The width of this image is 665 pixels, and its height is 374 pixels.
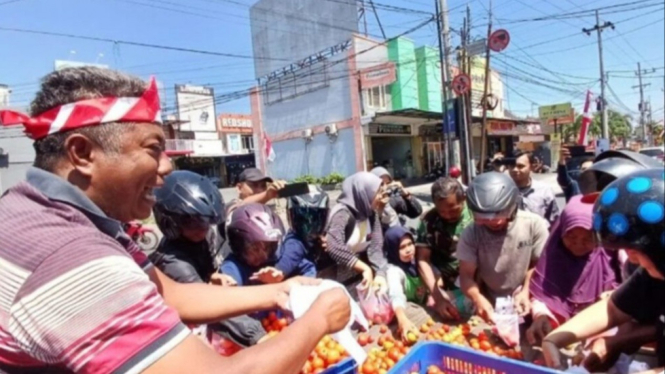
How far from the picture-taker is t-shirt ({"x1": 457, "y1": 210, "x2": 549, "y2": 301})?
307 cm

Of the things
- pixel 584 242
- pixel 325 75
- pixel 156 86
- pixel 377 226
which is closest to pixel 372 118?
pixel 325 75

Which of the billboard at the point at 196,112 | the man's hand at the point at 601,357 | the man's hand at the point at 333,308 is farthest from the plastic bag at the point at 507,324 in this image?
the billboard at the point at 196,112

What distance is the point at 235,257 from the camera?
2.99 meters

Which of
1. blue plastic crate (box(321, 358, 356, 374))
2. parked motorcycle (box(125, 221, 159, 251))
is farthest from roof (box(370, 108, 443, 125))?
blue plastic crate (box(321, 358, 356, 374))

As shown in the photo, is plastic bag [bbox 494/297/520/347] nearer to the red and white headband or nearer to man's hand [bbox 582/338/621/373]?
man's hand [bbox 582/338/621/373]

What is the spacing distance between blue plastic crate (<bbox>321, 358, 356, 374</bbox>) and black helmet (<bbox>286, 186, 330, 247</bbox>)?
6.56 ft

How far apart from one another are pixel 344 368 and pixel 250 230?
57.8 inches

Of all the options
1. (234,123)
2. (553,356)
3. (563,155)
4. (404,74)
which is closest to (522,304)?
(553,356)

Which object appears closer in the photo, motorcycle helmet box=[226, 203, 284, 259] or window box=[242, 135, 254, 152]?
motorcycle helmet box=[226, 203, 284, 259]

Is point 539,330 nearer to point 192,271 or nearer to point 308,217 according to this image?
point 308,217

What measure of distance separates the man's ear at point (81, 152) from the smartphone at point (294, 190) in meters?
2.73

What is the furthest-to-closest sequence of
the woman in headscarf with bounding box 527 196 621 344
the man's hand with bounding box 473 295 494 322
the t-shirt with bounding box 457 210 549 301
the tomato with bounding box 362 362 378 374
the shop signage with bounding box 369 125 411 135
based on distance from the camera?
the shop signage with bounding box 369 125 411 135, the t-shirt with bounding box 457 210 549 301, the man's hand with bounding box 473 295 494 322, the woman in headscarf with bounding box 527 196 621 344, the tomato with bounding box 362 362 378 374

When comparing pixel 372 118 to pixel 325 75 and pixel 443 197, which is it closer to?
pixel 325 75

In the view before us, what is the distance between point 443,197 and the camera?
349cm
